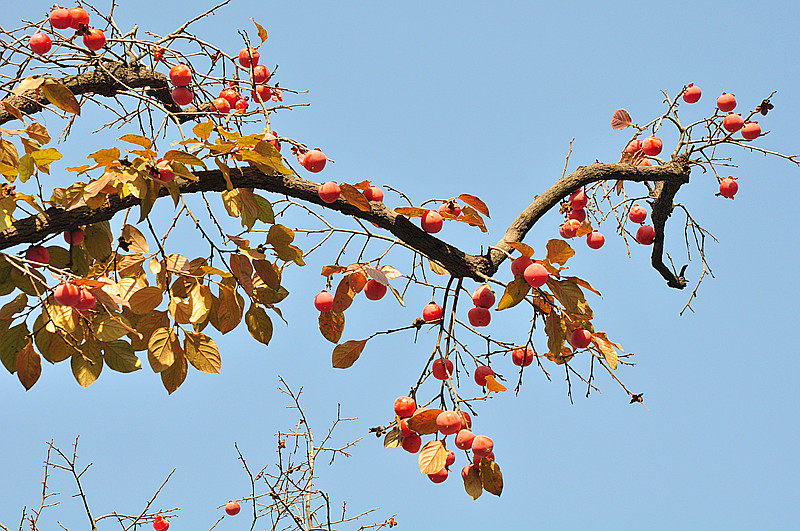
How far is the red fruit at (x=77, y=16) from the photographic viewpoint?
2.09 m

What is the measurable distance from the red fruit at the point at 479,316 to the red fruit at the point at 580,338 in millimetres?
222

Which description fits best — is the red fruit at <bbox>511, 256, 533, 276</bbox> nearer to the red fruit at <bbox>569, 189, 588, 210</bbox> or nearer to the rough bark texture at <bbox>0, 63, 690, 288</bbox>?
the rough bark texture at <bbox>0, 63, 690, 288</bbox>

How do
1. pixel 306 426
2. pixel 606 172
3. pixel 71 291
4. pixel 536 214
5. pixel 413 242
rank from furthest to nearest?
1. pixel 306 426
2. pixel 606 172
3. pixel 536 214
4. pixel 413 242
5. pixel 71 291

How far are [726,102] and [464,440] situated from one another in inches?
Result: 66.3

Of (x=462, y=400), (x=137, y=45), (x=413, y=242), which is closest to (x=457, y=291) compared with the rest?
(x=413, y=242)

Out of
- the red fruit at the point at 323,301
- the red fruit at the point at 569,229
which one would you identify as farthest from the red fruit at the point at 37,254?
the red fruit at the point at 569,229

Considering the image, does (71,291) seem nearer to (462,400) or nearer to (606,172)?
(462,400)

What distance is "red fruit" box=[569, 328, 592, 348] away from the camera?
169 centimetres

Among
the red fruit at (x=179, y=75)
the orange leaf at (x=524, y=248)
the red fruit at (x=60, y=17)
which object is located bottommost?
the orange leaf at (x=524, y=248)

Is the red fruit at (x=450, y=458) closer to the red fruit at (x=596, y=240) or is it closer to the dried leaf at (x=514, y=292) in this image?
the dried leaf at (x=514, y=292)

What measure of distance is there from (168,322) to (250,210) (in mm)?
324

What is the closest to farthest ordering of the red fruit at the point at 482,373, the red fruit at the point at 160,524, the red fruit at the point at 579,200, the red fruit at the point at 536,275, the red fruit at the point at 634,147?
the red fruit at the point at 536,275 → the red fruit at the point at 482,373 → the red fruit at the point at 579,200 → the red fruit at the point at 634,147 → the red fruit at the point at 160,524

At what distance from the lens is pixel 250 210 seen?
1.56 meters

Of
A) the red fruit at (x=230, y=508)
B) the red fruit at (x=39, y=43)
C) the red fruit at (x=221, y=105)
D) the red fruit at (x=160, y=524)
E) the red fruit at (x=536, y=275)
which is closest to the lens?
the red fruit at (x=536, y=275)
